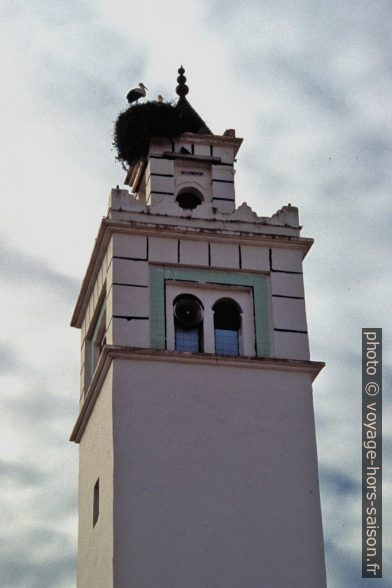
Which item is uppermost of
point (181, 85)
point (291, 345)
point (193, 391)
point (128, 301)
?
point (181, 85)

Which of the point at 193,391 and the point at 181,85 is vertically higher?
the point at 181,85

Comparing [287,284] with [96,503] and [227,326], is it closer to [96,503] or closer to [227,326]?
[227,326]

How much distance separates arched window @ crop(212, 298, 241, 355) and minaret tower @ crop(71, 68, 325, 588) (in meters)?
0.03

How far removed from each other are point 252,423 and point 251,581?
2.25 metres

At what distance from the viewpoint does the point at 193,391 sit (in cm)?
1844

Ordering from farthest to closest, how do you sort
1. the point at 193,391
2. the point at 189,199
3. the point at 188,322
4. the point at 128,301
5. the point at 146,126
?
the point at 146,126
the point at 189,199
the point at 188,322
the point at 128,301
the point at 193,391

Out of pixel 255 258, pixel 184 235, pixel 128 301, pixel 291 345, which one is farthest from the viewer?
pixel 255 258

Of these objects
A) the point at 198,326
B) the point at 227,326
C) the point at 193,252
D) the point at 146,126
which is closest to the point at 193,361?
the point at 198,326

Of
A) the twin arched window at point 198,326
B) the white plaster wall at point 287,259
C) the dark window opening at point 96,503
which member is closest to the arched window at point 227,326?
the twin arched window at point 198,326

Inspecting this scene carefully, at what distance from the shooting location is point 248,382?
61.5 ft

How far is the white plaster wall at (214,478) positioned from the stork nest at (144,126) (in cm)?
449

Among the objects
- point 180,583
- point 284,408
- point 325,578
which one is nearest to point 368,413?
point 284,408

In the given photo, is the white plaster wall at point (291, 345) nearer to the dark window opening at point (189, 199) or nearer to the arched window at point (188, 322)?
the arched window at point (188, 322)

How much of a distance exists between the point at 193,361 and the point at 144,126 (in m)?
4.64
